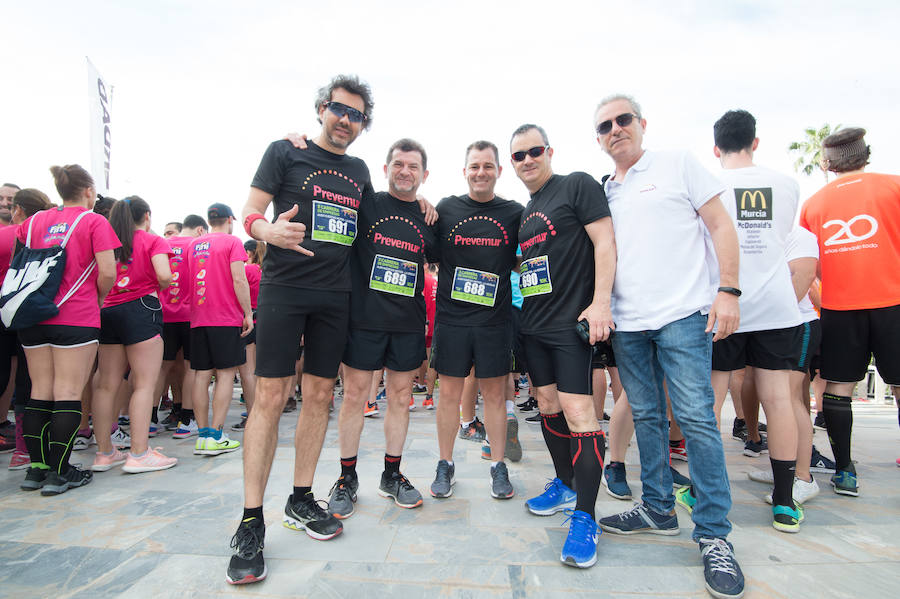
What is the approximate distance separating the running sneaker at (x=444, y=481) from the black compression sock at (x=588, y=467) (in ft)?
3.00

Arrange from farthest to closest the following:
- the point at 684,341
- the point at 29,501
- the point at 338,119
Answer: the point at 29,501, the point at 338,119, the point at 684,341

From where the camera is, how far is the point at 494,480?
2850 mm

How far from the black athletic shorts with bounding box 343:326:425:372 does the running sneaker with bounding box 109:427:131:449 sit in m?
2.99

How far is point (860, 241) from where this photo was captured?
294 cm

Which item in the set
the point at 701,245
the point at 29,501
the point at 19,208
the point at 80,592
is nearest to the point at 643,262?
the point at 701,245

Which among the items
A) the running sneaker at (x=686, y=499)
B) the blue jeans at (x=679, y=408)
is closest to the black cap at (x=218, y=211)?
the blue jeans at (x=679, y=408)

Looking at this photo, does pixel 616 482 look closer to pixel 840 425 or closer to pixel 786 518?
pixel 786 518

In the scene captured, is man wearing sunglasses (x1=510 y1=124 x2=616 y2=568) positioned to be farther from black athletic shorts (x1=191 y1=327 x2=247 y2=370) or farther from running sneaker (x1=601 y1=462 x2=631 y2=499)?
black athletic shorts (x1=191 y1=327 x2=247 y2=370)

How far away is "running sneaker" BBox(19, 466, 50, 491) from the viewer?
9.79ft

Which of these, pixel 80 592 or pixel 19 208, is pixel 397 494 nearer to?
pixel 80 592

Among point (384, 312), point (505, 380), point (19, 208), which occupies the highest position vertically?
point (19, 208)

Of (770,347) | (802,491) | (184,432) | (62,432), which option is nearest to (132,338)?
(62,432)

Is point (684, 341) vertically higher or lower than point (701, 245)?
lower

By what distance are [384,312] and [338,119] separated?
3.78 feet
